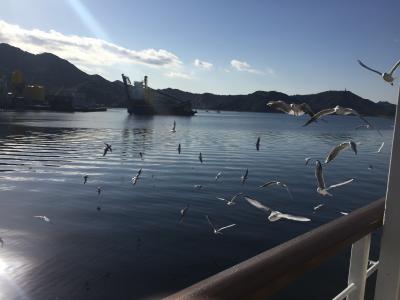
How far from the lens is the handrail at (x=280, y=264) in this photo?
1.19 meters

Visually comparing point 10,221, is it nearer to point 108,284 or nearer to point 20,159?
point 108,284

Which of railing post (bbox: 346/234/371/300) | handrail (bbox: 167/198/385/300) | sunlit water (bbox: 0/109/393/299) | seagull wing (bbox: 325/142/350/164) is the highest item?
seagull wing (bbox: 325/142/350/164)

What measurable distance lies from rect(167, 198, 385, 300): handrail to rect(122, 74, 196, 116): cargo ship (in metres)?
154

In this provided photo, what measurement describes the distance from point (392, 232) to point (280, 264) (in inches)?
39.1

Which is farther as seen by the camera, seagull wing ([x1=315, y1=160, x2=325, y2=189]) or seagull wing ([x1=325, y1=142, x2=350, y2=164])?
seagull wing ([x1=315, y1=160, x2=325, y2=189])

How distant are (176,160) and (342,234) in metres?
30.6

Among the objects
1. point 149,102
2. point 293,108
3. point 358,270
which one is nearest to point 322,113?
point 293,108

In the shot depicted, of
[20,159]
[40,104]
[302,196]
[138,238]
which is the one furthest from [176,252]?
[40,104]

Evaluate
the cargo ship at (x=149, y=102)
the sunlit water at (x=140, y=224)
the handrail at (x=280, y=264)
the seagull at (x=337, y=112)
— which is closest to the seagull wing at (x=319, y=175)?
the sunlit water at (x=140, y=224)

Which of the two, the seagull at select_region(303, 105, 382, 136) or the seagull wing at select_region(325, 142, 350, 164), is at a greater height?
the seagull at select_region(303, 105, 382, 136)

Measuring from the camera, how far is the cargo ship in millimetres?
157125

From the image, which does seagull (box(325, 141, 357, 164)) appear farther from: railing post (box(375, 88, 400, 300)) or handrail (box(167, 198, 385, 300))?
handrail (box(167, 198, 385, 300))

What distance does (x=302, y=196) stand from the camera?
66.1 ft

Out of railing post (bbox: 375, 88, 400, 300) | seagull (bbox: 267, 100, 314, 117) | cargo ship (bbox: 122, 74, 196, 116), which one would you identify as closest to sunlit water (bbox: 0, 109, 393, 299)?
railing post (bbox: 375, 88, 400, 300)
